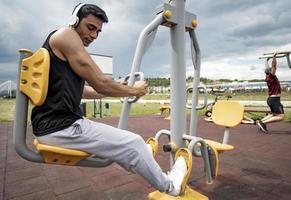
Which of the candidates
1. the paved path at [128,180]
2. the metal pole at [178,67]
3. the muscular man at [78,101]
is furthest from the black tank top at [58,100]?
the paved path at [128,180]

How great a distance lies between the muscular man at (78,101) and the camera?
1.35 m

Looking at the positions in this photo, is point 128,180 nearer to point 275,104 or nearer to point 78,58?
point 78,58

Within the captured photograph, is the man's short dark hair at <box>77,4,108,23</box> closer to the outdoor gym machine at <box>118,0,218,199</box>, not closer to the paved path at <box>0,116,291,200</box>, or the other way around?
the outdoor gym machine at <box>118,0,218,199</box>

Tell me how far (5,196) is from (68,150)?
1334 mm

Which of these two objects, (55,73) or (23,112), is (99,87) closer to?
(55,73)

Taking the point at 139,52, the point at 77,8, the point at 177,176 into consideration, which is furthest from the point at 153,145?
the point at 77,8

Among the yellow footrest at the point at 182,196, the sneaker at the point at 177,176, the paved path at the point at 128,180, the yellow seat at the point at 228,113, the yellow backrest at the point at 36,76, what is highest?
the yellow backrest at the point at 36,76

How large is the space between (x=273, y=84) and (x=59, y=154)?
5478 millimetres

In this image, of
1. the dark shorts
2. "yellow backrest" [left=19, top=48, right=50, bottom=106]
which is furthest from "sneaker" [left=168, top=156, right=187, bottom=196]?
the dark shorts

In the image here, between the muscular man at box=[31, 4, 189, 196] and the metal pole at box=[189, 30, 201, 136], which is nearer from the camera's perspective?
the muscular man at box=[31, 4, 189, 196]

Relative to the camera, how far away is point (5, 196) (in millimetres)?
2268

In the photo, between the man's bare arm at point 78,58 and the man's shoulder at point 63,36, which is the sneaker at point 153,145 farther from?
the man's shoulder at point 63,36

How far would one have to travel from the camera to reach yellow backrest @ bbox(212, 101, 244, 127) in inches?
98.2

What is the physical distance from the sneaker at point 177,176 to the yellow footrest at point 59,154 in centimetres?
63
